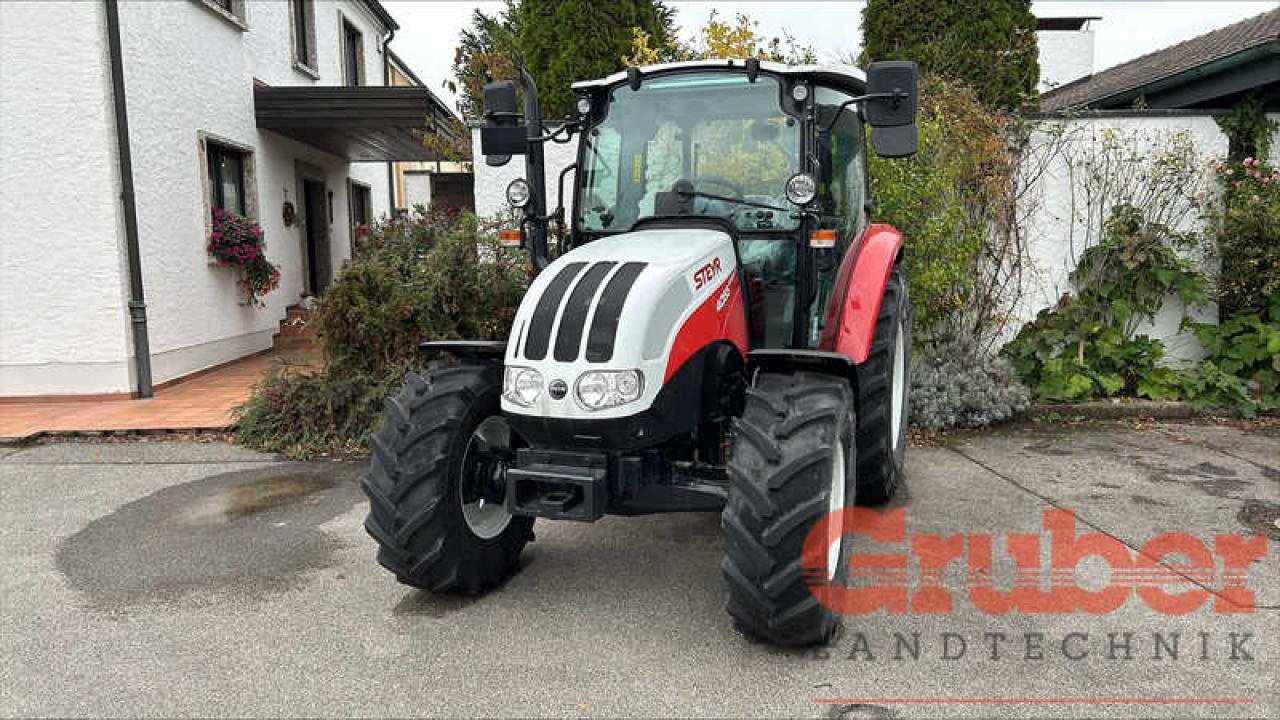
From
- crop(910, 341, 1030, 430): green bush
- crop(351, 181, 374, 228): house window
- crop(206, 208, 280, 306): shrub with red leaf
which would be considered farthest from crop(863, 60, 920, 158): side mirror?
crop(351, 181, 374, 228): house window

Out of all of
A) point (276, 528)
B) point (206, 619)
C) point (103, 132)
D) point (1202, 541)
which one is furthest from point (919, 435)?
point (103, 132)

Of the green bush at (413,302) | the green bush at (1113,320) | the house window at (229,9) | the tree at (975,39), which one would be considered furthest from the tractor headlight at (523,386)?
the house window at (229,9)

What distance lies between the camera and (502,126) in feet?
12.2

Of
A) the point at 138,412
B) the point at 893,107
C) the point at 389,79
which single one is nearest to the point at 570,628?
the point at 893,107

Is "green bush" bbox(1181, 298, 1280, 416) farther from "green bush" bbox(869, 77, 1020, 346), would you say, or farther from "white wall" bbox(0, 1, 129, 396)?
"white wall" bbox(0, 1, 129, 396)

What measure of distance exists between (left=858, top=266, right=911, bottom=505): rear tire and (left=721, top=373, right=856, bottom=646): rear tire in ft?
4.15

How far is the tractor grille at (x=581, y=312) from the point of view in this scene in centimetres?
284

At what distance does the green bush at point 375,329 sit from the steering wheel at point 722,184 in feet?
8.87

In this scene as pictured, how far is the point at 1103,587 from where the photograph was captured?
3.46 meters

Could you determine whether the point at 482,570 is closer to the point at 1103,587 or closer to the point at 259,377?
the point at 1103,587

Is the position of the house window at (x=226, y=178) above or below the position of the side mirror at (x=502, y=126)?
above

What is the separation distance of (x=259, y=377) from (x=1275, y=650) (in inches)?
312

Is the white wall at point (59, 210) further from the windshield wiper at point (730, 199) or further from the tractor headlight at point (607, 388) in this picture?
the tractor headlight at point (607, 388)

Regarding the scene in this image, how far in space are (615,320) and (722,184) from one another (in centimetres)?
110
